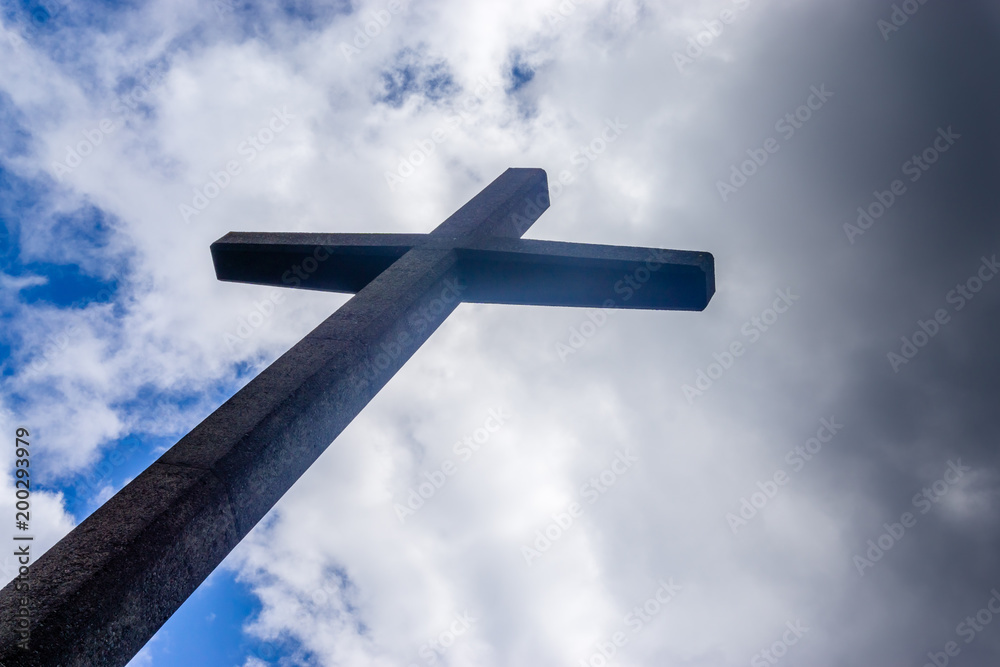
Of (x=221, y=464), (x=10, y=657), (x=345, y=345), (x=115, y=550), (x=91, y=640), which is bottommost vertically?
(x=10, y=657)

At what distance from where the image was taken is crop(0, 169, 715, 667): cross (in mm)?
3037

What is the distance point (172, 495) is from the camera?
3539mm

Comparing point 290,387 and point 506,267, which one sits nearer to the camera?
point 290,387

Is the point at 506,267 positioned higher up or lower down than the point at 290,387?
higher up

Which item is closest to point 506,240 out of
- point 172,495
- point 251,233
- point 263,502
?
point 251,233

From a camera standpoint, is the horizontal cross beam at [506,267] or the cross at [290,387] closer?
the cross at [290,387]

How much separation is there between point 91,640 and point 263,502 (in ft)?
4.22

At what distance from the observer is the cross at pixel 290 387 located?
3037 millimetres

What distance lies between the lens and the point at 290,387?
4496 millimetres

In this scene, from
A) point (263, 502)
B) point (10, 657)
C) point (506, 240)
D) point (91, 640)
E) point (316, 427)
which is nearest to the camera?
point (10, 657)

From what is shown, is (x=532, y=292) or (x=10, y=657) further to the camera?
(x=532, y=292)

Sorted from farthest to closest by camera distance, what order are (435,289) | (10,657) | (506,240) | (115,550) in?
1. (506,240)
2. (435,289)
3. (115,550)
4. (10,657)

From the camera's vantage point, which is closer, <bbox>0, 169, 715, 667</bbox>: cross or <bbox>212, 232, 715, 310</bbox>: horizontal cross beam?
<bbox>0, 169, 715, 667</bbox>: cross

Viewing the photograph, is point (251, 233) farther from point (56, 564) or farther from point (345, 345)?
point (56, 564)
